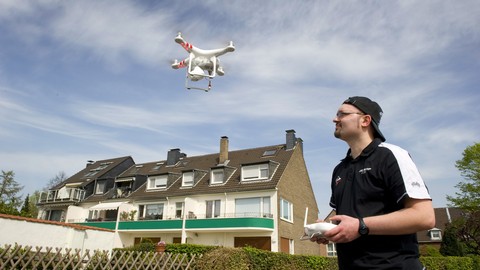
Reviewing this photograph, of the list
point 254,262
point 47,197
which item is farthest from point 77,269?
point 47,197

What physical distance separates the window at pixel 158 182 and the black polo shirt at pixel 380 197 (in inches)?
1472

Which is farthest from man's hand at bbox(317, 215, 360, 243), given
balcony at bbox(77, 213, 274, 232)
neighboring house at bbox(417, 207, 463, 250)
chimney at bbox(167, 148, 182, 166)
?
neighboring house at bbox(417, 207, 463, 250)

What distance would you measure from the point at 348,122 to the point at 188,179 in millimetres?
35827

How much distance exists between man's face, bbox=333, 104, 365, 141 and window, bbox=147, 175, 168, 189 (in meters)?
37.2

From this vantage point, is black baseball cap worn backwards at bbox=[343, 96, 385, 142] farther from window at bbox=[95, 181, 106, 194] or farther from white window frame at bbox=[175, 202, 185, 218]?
window at bbox=[95, 181, 106, 194]

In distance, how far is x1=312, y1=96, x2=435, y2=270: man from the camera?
236 centimetres

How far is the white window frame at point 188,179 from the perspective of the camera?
37.4m

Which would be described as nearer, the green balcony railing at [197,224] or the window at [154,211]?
the green balcony railing at [197,224]

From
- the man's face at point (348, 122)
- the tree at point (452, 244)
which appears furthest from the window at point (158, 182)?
the man's face at point (348, 122)

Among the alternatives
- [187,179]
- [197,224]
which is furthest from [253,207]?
[187,179]

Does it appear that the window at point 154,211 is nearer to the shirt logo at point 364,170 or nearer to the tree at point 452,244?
the tree at point 452,244

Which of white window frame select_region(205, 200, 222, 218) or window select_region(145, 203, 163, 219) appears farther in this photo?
window select_region(145, 203, 163, 219)

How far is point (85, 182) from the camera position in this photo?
151 ft

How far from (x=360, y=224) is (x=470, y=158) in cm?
4203
